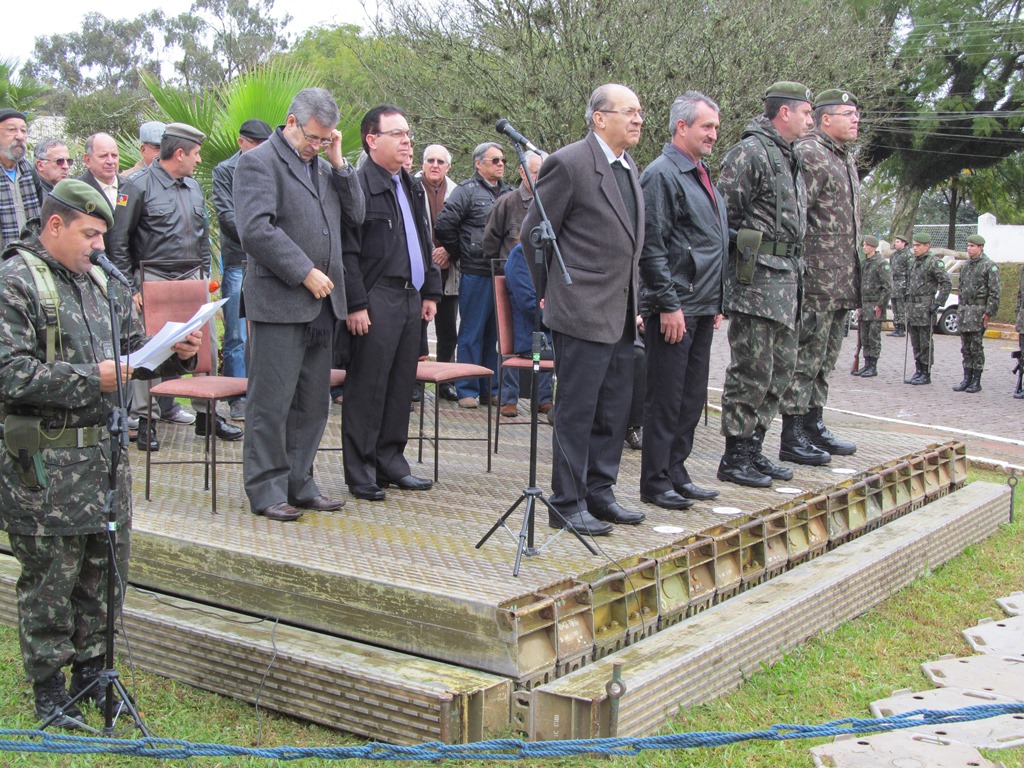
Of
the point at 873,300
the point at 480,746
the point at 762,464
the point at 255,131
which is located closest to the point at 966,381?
the point at 873,300

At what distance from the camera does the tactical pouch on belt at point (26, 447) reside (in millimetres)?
3850

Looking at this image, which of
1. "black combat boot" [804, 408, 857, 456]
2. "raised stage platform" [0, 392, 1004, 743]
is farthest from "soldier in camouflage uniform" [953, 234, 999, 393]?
"raised stage platform" [0, 392, 1004, 743]

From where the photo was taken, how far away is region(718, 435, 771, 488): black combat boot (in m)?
6.55

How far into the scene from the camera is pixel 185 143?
7.41 metres

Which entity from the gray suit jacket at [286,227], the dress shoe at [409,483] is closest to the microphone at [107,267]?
the gray suit jacket at [286,227]

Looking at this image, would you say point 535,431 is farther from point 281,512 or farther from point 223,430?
point 223,430

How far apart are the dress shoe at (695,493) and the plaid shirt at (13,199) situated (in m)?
4.48

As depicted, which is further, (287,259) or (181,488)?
(181,488)

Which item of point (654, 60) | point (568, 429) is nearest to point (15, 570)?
point (568, 429)

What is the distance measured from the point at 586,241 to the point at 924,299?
12917mm

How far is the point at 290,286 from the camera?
5.33m

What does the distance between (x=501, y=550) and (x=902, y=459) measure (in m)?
3.66

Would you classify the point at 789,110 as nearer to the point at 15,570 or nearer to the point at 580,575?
the point at 580,575

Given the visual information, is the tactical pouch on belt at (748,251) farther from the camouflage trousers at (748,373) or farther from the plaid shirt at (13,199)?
the plaid shirt at (13,199)
